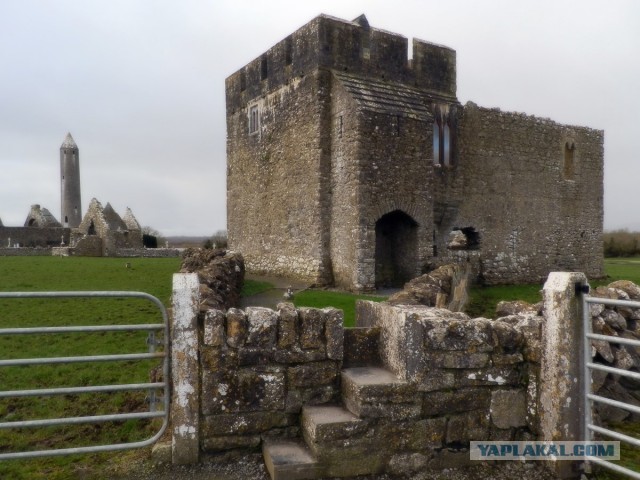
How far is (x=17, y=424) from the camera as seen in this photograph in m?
3.26

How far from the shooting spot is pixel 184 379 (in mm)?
3561

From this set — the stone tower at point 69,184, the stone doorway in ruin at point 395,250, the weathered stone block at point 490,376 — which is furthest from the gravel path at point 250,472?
the stone tower at point 69,184

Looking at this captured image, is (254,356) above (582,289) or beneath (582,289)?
beneath

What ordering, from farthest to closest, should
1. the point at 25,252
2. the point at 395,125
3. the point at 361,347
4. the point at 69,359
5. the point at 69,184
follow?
the point at 69,184, the point at 25,252, the point at 395,125, the point at 361,347, the point at 69,359

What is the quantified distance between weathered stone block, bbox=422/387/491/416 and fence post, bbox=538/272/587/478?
0.46 meters

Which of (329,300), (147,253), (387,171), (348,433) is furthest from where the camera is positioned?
(147,253)

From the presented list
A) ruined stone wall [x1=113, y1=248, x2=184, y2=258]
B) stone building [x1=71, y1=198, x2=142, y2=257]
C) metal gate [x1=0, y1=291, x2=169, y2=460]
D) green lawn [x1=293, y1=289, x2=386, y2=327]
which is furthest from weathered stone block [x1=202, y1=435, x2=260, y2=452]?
stone building [x1=71, y1=198, x2=142, y2=257]

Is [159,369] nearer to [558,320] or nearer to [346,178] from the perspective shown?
[558,320]

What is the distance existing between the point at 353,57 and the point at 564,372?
42.9 feet

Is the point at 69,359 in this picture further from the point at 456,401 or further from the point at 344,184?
the point at 344,184

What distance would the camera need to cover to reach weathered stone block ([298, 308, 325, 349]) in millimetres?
3744

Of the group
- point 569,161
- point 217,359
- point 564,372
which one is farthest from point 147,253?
point 564,372

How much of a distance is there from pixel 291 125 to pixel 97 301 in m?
8.14

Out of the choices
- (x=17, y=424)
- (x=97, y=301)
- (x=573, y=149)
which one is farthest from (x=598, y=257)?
(x=17, y=424)
